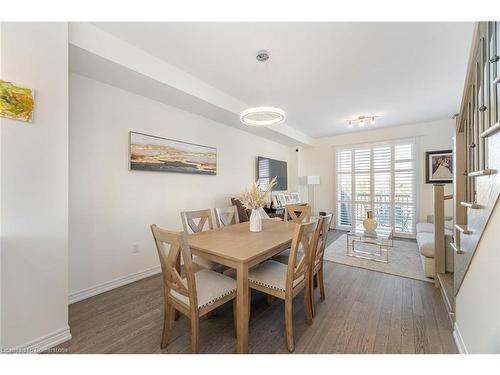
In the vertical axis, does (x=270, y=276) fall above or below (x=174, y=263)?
below

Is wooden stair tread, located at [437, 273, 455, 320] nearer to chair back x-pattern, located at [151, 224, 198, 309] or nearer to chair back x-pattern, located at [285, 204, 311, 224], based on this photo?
chair back x-pattern, located at [285, 204, 311, 224]

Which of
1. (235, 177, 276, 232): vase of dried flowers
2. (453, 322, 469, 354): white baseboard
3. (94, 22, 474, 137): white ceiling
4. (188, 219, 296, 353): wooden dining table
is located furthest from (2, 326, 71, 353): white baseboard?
(453, 322, 469, 354): white baseboard

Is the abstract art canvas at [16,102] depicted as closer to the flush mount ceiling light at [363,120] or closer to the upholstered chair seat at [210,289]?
the upholstered chair seat at [210,289]

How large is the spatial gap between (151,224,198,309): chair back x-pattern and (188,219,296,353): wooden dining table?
26 centimetres

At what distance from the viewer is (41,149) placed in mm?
1472

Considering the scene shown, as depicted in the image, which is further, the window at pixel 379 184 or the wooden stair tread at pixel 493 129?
the window at pixel 379 184

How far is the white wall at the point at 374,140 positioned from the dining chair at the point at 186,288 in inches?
195

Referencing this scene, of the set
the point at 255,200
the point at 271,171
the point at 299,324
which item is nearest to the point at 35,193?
the point at 255,200

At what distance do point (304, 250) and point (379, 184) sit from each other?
15.1 feet

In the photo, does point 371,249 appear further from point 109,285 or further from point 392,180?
point 109,285

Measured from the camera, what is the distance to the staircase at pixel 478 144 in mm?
1070


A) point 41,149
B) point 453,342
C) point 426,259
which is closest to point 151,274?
point 41,149

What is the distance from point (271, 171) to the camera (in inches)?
198

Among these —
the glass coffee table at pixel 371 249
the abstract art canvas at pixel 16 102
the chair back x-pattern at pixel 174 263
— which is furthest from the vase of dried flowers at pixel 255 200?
the glass coffee table at pixel 371 249
